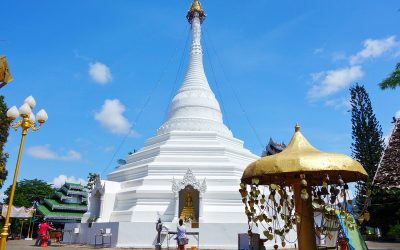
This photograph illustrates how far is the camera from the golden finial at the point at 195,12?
34.2m

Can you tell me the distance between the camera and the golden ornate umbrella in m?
4.96

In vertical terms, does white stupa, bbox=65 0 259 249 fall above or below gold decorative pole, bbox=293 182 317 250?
above

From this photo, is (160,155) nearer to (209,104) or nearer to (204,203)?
(204,203)

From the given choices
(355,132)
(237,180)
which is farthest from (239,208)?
(355,132)

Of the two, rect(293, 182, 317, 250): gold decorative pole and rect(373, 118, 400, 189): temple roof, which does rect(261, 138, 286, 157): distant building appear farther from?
rect(293, 182, 317, 250): gold decorative pole

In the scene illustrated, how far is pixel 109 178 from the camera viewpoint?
26.6 meters

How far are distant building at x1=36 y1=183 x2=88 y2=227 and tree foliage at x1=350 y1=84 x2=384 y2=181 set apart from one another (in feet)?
100.0

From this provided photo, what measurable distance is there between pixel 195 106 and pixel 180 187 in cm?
910

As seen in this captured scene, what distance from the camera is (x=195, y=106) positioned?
28.1 meters

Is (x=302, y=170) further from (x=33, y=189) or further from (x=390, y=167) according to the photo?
(x=33, y=189)

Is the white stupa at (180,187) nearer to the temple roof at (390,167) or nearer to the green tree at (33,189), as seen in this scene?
the temple roof at (390,167)

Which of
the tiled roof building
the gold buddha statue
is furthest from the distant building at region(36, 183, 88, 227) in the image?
the gold buddha statue

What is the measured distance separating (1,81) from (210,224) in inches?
509

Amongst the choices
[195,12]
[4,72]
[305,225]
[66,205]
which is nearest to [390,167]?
[305,225]
